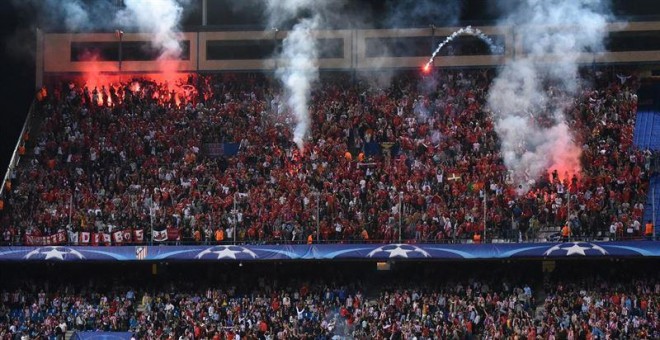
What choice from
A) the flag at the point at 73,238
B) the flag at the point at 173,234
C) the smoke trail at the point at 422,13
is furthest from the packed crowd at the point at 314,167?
the smoke trail at the point at 422,13

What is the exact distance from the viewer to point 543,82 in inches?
1666

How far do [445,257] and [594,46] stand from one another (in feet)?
40.4

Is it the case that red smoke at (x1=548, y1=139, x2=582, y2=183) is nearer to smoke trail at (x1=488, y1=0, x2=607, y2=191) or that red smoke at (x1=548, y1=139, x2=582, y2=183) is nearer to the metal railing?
smoke trail at (x1=488, y1=0, x2=607, y2=191)

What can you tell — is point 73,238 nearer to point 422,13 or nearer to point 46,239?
point 46,239

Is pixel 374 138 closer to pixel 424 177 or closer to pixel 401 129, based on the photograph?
pixel 401 129

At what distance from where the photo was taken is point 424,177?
1501 inches

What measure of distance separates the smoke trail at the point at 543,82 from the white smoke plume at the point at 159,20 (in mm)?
12740

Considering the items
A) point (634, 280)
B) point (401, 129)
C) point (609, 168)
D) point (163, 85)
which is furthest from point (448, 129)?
point (163, 85)

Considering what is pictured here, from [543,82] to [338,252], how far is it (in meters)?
11.3

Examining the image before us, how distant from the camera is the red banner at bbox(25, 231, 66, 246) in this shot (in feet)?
123

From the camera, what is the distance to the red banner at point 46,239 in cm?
3738

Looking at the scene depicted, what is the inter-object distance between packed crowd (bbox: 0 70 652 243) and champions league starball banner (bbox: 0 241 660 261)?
1.76ft

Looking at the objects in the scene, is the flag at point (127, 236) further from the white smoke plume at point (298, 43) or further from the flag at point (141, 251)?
the white smoke plume at point (298, 43)

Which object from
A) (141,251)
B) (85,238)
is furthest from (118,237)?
(85,238)
